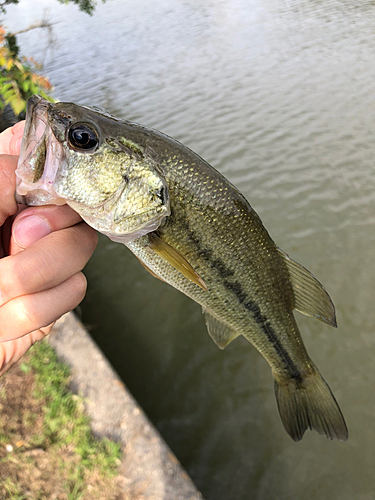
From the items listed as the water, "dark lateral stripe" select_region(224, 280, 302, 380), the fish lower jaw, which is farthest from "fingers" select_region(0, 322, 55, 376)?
the water

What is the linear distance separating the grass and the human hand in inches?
43.1

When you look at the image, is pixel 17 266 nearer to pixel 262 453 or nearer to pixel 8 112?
pixel 262 453

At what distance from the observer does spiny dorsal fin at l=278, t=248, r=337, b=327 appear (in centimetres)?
171

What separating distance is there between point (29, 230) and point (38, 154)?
0.34m

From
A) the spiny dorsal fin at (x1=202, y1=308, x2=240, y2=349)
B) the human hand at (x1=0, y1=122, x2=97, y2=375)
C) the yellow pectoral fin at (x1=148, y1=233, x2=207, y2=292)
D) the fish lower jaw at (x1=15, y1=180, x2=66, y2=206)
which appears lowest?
the spiny dorsal fin at (x1=202, y1=308, x2=240, y2=349)

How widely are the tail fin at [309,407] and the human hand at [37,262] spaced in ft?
4.39

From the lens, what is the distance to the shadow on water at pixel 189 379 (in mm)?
2828

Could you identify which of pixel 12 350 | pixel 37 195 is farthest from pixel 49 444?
pixel 37 195

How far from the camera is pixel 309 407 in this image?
1.94 metres

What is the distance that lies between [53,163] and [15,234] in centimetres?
35

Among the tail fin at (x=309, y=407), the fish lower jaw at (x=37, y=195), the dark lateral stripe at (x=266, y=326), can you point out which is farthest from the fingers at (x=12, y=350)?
the tail fin at (x=309, y=407)

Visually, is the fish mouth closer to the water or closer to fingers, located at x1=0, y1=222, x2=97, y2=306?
fingers, located at x1=0, y1=222, x2=97, y2=306

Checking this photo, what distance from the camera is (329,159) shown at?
221 inches

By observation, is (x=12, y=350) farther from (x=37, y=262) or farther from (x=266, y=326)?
(x=266, y=326)
